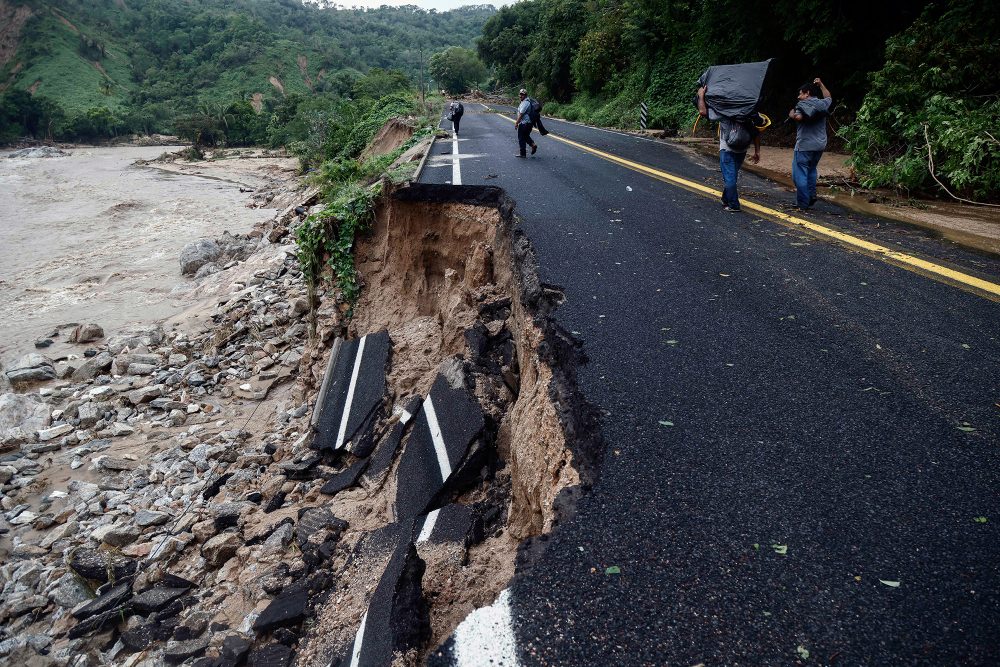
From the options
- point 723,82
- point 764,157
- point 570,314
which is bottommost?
point 570,314

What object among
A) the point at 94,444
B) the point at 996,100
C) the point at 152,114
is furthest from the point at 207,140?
the point at 996,100

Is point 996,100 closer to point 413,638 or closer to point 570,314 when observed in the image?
point 570,314

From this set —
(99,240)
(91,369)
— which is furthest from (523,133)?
(99,240)

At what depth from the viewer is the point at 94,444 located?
7.34 m

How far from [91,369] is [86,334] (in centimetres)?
215

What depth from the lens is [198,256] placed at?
48.4ft

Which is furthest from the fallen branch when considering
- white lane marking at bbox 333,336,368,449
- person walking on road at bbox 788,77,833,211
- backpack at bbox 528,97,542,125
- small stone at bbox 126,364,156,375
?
small stone at bbox 126,364,156,375

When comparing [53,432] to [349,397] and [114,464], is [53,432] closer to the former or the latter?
[114,464]

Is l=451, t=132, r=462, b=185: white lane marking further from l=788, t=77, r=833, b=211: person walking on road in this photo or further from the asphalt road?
l=788, t=77, r=833, b=211: person walking on road

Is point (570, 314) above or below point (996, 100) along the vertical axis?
below

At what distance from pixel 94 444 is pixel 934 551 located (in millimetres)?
9034

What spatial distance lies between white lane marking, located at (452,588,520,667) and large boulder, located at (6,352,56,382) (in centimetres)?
1108

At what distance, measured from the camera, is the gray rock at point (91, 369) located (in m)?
9.37

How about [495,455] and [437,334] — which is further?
[437,334]
